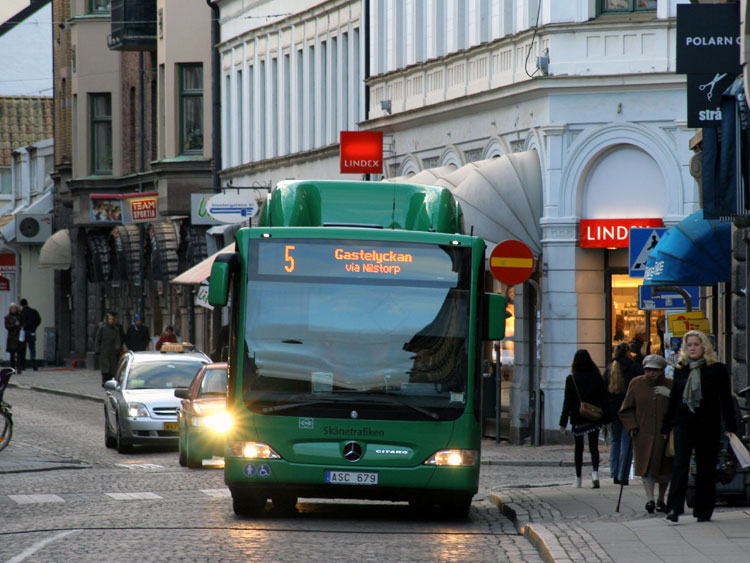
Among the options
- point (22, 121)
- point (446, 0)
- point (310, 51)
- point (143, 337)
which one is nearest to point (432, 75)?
point (446, 0)

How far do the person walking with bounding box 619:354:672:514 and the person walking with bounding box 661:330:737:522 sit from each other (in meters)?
1.27

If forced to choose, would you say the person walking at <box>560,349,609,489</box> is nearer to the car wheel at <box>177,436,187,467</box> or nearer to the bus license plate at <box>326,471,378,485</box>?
the bus license plate at <box>326,471,378,485</box>

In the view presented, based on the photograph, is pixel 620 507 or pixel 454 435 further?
pixel 620 507

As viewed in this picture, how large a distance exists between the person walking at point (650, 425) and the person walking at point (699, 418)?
1268 mm

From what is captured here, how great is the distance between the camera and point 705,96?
66.6ft

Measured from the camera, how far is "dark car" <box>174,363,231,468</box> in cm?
2472

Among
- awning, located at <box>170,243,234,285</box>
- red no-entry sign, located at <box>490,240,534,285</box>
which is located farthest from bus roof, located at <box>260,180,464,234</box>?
awning, located at <box>170,243,234,285</box>

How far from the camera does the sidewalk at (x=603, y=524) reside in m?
13.6

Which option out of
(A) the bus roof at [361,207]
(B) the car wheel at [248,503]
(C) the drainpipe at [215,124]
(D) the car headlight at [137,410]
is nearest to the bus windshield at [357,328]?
(A) the bus roof at [361,207]

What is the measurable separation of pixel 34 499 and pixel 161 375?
887 centimetres

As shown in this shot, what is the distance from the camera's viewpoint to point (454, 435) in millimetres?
16766

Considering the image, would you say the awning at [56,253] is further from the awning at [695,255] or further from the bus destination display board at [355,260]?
the bus destination display board at [355,260]

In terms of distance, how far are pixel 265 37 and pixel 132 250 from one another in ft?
36.2

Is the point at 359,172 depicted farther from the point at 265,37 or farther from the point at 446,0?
the point at 265,37
